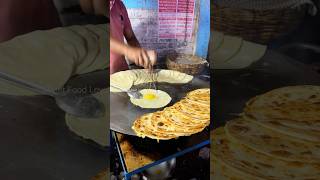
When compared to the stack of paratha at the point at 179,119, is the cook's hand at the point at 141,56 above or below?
above

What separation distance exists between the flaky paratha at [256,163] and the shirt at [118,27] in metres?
0.41

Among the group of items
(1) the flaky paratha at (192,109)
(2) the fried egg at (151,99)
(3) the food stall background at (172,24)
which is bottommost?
(1) the flaky paratha at (192,109)

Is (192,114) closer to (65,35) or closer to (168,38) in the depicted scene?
(168,38)

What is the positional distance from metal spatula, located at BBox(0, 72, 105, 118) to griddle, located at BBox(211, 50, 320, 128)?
0.41 m

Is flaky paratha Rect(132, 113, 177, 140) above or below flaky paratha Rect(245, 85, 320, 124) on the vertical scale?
below

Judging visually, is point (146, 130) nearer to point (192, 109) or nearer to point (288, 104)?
point (192, 109)

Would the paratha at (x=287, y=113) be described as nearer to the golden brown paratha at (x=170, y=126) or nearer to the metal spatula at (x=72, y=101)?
the golden brown paratha at (x=170, y=126)

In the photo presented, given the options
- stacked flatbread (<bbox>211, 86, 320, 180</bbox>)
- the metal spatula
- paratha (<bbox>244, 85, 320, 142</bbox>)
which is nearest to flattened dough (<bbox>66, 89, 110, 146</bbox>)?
the metal spatula

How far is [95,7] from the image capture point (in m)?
1.58

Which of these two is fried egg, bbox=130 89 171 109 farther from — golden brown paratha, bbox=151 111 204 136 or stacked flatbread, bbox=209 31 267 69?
stacked flatbread, bbox=209 31 267 69

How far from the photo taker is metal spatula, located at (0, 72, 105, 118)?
5.33ft

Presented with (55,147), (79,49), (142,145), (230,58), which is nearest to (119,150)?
(142,145)

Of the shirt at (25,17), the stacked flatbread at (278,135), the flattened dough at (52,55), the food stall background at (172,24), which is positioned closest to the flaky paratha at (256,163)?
the stacked flatbread at (278,135)

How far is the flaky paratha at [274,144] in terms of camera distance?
164cm
